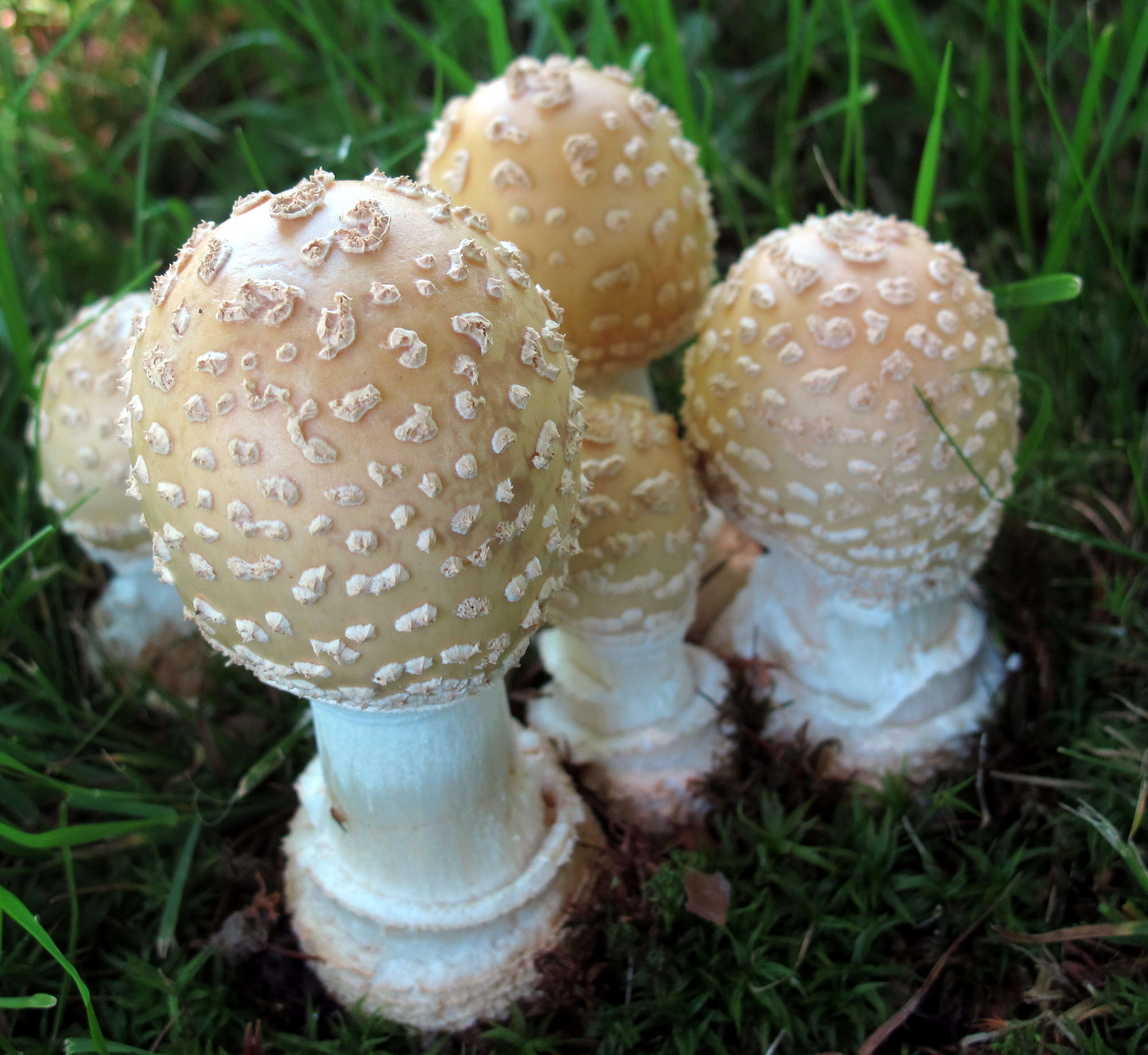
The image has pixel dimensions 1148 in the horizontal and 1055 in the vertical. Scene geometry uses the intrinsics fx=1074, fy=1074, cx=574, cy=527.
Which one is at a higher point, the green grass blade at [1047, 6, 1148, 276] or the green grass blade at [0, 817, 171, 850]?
the green grass blade at [1047, 6, 1148, 276]

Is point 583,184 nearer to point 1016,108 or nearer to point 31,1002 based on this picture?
point 1016,108

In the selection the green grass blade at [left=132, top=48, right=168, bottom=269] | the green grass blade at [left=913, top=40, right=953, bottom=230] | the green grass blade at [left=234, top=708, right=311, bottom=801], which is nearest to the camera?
the green grass blade at [left=234, top=708, right=311, bottom=801]

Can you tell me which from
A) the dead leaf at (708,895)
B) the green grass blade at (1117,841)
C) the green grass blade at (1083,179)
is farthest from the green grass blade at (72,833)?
the green grass blade at (1083,179)

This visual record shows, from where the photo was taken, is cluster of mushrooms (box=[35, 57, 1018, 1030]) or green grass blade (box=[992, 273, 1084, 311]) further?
green grass blade (box=[992, 273, 1084, 311])

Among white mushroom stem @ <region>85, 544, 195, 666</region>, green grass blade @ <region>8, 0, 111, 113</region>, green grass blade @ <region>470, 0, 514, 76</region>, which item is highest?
green grass blade @ <region>8, 0, 111, 113</region>

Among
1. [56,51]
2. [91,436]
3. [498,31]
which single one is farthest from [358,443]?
[498,31]

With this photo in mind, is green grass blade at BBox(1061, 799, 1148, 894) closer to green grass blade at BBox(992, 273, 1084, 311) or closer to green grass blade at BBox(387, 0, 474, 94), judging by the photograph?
green grass blade at BBox(992, 273, 1084, 311)

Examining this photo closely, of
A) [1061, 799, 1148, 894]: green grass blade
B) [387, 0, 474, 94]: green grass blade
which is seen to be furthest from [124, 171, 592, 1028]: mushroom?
[387, 0, 474, 94]: green grass blade

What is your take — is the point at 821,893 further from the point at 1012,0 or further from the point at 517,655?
the point at 1012,0
